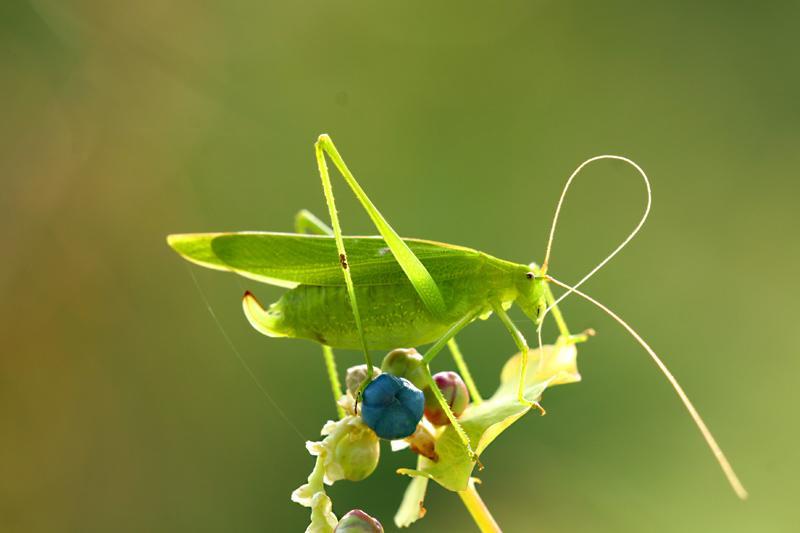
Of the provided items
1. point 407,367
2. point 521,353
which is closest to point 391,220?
point 521,353

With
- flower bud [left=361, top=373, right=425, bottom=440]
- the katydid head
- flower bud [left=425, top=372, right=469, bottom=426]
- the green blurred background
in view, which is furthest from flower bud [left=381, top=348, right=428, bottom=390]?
the green blurred background

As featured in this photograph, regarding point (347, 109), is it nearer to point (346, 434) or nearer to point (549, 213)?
point (549, 213)

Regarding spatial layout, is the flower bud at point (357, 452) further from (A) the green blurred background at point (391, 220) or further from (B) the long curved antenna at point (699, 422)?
(A) the green blurred background at point (391, 220)

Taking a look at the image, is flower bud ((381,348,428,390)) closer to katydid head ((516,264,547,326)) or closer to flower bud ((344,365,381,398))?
flower bud ((344,365,381,398))

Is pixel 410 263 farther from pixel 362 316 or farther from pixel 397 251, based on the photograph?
pixel 362 316

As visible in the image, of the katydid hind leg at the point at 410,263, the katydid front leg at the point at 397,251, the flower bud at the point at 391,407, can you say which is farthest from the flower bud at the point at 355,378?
the katydid hind leg at the point at 410,263
